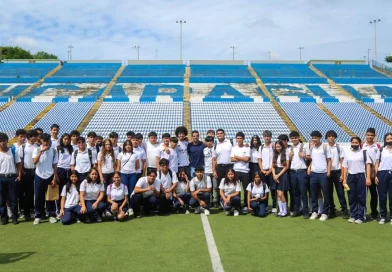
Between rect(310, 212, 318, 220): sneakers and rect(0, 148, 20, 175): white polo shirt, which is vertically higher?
rect(0, 148, 20, 175): white polo shirt

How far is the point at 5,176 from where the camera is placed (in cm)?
617

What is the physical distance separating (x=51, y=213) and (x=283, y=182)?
4.08m

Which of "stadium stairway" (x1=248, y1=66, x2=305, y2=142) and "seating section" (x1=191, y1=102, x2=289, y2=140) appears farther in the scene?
"stadium stairway" (x1=248, y1=66, x2=305, y2=142)

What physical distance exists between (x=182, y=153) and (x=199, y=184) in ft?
2.44

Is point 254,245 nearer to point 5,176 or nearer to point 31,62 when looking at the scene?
point 5,176

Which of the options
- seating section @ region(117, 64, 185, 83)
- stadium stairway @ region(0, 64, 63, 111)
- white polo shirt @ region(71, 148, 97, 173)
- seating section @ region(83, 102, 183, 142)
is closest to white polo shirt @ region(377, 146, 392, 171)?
white polo shirt @ region(71, 148, 97, 173)

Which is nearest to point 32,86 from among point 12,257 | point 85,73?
point 85,73

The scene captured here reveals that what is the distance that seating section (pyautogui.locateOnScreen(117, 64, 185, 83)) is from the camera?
33.1 m

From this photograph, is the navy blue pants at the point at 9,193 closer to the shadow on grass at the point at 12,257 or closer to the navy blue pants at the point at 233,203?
the shadow on grass at the point at 12,257

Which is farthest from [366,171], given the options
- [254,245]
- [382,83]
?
[382,83]

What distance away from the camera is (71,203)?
634 cm

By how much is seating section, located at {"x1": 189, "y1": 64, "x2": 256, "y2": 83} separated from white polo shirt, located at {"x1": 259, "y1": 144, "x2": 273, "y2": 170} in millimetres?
25769

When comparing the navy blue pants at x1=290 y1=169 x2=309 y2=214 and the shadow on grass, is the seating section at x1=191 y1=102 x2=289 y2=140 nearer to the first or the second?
the navy blue pants at x1=290 y1=169 x2=309 y2=214

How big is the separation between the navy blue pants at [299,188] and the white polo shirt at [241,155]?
87 cm
